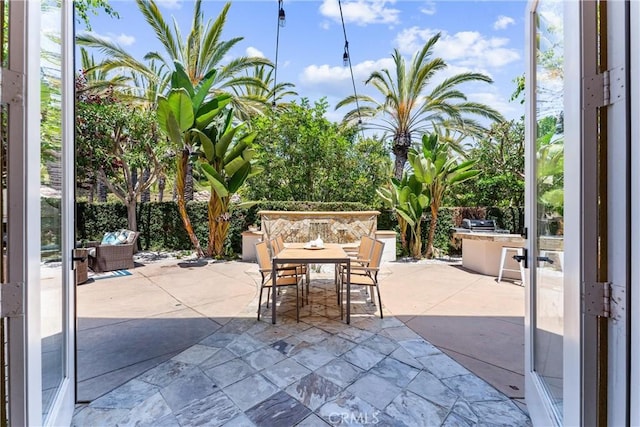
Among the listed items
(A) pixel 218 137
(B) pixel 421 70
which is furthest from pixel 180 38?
(B) pixel 421 70

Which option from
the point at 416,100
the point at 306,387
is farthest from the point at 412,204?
the point at 306,387

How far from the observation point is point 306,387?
243cm

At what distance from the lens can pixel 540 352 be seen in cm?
199

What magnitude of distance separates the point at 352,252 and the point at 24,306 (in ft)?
20.0

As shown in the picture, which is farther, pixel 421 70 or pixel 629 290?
pixel 421 70

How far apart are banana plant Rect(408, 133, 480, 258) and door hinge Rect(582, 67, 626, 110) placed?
21.3 feet

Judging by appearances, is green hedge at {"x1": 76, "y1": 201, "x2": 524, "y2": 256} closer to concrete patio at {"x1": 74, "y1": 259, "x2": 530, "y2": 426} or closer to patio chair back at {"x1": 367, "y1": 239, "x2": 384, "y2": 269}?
concrete patio at {"x1": 74, "y1": 259, "x2": 530, "y2": 426}

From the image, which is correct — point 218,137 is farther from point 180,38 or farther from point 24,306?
point 24,306

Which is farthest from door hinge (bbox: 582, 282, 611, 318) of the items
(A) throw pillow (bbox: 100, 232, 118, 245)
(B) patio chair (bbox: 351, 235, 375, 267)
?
(A) throw pillow (bbox: 100, 232, 118, 245)

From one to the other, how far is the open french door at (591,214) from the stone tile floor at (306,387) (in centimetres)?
75

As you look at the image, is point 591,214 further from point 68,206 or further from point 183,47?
point 183,47

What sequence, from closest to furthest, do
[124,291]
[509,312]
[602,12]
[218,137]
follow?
[602,12] → [509,312] → [124,291] → [218,137]

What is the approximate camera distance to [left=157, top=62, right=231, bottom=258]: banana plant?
632 cm

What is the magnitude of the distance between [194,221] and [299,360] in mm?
7638
